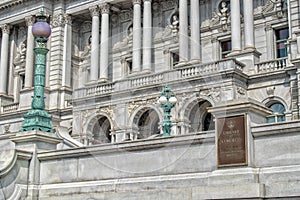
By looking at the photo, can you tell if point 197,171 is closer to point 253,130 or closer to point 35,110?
point 253,130

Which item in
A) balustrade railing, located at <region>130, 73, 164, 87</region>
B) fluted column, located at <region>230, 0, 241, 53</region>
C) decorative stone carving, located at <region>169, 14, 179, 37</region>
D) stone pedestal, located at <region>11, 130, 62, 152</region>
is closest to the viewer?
stone pedestal, located at <region>11, 130, 62, 152</region>

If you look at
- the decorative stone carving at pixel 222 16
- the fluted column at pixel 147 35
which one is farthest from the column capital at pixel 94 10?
the decorative stone carving at pixel 222 16

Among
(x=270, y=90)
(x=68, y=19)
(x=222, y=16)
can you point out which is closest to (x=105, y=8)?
(x=68, y=19)

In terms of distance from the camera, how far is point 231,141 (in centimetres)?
1465

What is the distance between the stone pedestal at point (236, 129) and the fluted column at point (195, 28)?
23.9 meters

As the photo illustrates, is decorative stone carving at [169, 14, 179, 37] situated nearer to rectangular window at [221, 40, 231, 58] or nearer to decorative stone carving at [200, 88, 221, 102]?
rectangular window at [221, 40, 231, 58]

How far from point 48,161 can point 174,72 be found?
17.0 metres

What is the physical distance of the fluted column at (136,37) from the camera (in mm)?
40725

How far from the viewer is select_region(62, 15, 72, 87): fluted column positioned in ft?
152

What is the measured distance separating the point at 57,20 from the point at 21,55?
596cm

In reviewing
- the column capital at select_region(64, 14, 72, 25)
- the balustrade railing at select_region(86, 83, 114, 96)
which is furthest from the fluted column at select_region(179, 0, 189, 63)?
the column capital at select_region(64, 14, 72, 25)

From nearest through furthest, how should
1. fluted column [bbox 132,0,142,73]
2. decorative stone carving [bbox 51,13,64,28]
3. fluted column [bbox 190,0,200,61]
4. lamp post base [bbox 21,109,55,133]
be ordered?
lamp post base [bbox 21,109,55,133]
fluted column [bbox 190,0,200,61]
fluted column [bbox 132,0,142,73]
decorative stone carving [bbox 51,13,64,28]

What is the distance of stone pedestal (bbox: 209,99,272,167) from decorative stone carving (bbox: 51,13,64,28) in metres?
34.5

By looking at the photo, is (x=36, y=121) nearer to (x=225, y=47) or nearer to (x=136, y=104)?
(x=136, y=104)
